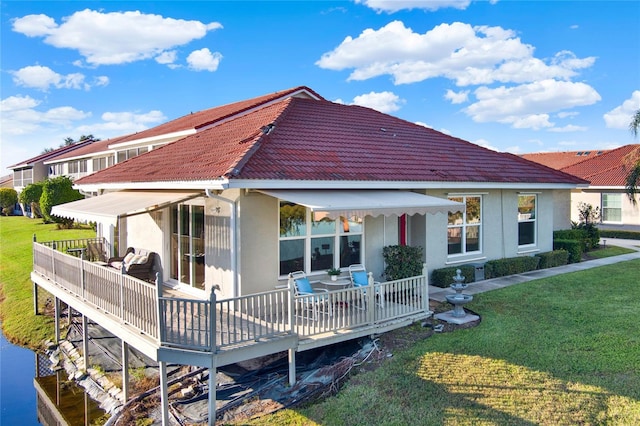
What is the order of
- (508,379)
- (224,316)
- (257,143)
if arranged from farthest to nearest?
(257,143)
(224,316)
(508,379)

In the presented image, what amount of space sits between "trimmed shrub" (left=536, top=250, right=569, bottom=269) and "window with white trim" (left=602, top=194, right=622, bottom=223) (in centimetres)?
2105

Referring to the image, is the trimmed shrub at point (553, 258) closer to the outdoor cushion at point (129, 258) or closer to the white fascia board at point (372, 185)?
the white fascia board at point (372, 185)

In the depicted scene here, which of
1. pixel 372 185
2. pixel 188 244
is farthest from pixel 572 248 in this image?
pixel 188 244

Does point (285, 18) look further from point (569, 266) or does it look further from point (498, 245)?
point (569, 266)

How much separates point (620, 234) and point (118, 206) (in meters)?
38.0

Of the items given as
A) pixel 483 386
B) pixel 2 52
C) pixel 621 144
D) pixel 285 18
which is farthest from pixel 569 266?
pixel 621 144

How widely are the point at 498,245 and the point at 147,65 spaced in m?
25.8

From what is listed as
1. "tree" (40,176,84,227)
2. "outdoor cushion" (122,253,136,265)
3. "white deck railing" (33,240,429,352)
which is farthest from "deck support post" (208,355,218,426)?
"tree" (40,176,84,227)

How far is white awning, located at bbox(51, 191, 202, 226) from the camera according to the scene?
13891 millimetres

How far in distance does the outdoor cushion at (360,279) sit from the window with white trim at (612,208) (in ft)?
116

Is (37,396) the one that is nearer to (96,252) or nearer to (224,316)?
(96,252)

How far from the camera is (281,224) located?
45.3 feet

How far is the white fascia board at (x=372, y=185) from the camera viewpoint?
12.3 meters

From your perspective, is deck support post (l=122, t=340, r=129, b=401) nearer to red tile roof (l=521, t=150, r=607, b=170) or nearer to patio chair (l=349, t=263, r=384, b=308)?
patio chair (l=349, t=263, r=384, b=308)
